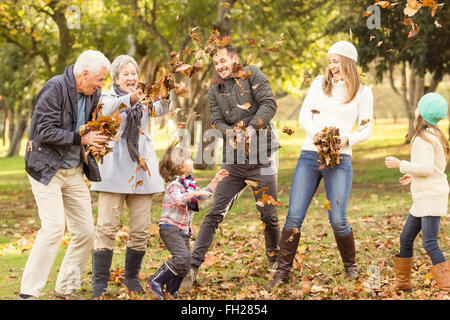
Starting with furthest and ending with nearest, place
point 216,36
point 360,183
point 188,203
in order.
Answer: point 360,183
point 216,36
point 188,203

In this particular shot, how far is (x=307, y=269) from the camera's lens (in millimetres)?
6914

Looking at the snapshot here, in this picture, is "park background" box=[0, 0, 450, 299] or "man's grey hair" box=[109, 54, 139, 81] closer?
"man's grey hair" box=[109, 54, 139, 81]

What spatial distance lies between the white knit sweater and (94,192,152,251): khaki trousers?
1640 millimetres

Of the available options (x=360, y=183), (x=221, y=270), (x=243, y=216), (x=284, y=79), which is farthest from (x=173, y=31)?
(x=221, y=270)

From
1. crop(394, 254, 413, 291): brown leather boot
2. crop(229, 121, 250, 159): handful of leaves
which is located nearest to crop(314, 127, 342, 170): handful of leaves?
crop(229, 121, 250, 159): handful of leaves

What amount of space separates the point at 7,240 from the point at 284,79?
51.5 ft

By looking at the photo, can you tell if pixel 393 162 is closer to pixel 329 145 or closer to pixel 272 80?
pixel 329 145

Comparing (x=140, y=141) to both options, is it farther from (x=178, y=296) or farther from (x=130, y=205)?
(x=178, y=296)

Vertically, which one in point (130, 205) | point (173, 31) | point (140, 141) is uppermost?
point (173, 31)

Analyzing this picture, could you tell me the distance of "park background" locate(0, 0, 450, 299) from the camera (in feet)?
21.3

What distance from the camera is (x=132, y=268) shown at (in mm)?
→ 6195

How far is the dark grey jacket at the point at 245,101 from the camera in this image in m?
6.36

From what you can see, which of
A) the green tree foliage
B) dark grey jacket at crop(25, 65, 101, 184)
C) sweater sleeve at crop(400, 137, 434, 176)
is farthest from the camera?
the green tree foliage

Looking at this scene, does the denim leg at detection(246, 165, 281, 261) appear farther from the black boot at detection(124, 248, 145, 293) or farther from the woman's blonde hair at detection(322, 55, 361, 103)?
the black boot at detection(124, 248, 145, 293)
